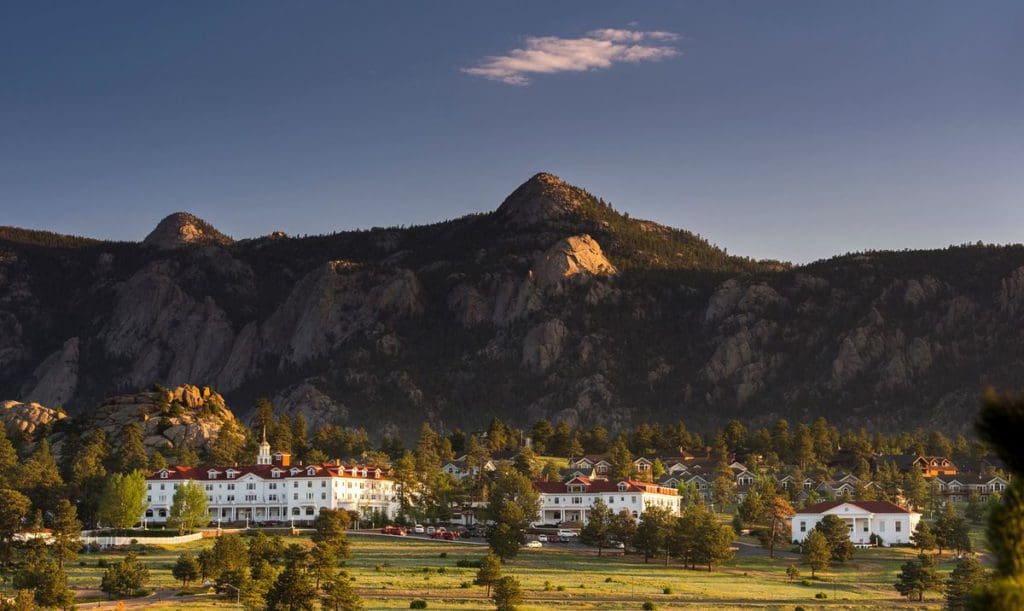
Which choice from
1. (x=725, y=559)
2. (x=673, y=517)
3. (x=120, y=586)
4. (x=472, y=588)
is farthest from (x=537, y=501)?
(x=120, y=586)

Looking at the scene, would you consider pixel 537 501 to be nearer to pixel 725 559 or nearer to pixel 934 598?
pixel 725 559

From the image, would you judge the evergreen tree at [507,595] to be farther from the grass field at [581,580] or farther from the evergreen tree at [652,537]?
the evergreen tree at [652,537]

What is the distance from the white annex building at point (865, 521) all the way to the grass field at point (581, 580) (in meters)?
8.86

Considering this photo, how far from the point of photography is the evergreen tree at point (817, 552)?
151875 millimetres

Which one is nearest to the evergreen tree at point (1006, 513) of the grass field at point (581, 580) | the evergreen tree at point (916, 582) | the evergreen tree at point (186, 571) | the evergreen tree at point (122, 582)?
the grass field at point (581, 580)

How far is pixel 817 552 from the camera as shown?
499 feet

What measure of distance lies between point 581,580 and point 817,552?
2901cm

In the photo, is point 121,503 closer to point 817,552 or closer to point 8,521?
point 8,521

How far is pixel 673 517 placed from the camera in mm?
176500

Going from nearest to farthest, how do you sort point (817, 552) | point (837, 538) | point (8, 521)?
1. point (817, 552)
2. point (8, 521)
3. point (837, 538)

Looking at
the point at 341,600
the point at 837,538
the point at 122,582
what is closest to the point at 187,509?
the point at 122,582

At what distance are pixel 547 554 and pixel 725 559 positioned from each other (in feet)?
71.0

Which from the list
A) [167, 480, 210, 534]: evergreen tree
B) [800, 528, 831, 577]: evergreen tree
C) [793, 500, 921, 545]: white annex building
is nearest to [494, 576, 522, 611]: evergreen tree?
[800, 528, 831, 577]: evergreen tree

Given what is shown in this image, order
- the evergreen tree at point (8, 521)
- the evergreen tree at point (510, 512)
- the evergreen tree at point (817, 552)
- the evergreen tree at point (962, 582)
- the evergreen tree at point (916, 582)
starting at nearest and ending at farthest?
the evergreen tree at point (962, 582), the evergreen tree at point (916, 582), the evergreen tree at point (817, 552), the evergreen tree at point (510, 512), the evergreen tree at point (8, 521)
